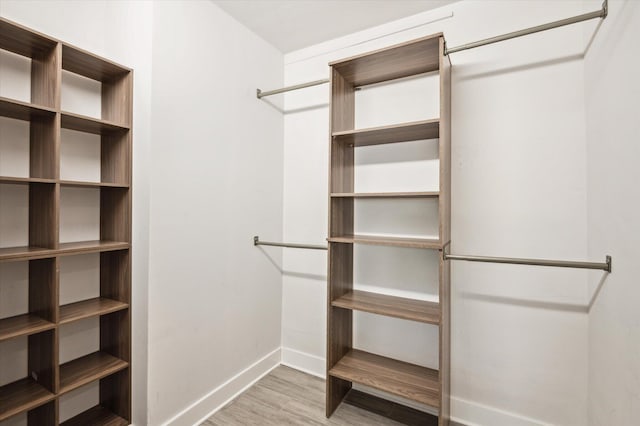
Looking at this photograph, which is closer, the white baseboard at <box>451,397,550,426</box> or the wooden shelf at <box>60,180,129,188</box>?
the wooden shelf at <box>60,180,129,188</box>

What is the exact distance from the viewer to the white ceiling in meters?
1.94

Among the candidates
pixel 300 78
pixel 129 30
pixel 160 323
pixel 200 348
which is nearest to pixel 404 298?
pixel 200 348

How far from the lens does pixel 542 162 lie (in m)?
1.69

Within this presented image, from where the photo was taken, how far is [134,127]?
1.65m

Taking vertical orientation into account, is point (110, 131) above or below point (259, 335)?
above

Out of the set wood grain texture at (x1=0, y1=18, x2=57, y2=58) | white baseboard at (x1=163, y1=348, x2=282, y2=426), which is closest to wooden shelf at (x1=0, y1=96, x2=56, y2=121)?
wood grain texture at (x1=0, y1=18, x2=57, y2=58)

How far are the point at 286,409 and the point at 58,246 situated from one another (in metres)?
1.62

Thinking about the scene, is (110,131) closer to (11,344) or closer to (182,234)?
(182,234)

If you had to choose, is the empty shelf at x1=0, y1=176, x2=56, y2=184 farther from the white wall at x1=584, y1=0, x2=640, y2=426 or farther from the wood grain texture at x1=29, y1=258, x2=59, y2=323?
the white wall at x1=584, y1=0, x2=640, y2=426

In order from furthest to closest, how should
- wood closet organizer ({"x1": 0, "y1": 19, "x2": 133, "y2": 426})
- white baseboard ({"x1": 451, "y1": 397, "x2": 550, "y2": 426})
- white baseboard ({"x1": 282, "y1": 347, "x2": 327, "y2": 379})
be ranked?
white baseboard ({"x1": 282, "y1": 347, "x2": 327, "y2": 379}), white baseboard ({"x1": 451, "y1": 397, "x2": 550, "y2": 426}), wood closet organizer ({"x1": 0, "y1": 19, "x2": 133, "y2": 426})

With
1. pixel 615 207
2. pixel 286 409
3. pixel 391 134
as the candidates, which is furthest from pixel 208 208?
pixel 615 207

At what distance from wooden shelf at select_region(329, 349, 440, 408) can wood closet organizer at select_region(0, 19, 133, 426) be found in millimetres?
1257

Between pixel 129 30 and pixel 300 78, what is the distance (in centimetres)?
126

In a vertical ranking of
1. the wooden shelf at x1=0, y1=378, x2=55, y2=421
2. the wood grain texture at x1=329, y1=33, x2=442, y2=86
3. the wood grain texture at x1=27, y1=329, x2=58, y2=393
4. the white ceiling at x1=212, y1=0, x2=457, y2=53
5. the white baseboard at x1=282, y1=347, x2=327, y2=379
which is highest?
the white ceiling at x1=212, y1=0, x2=457, y2=53
